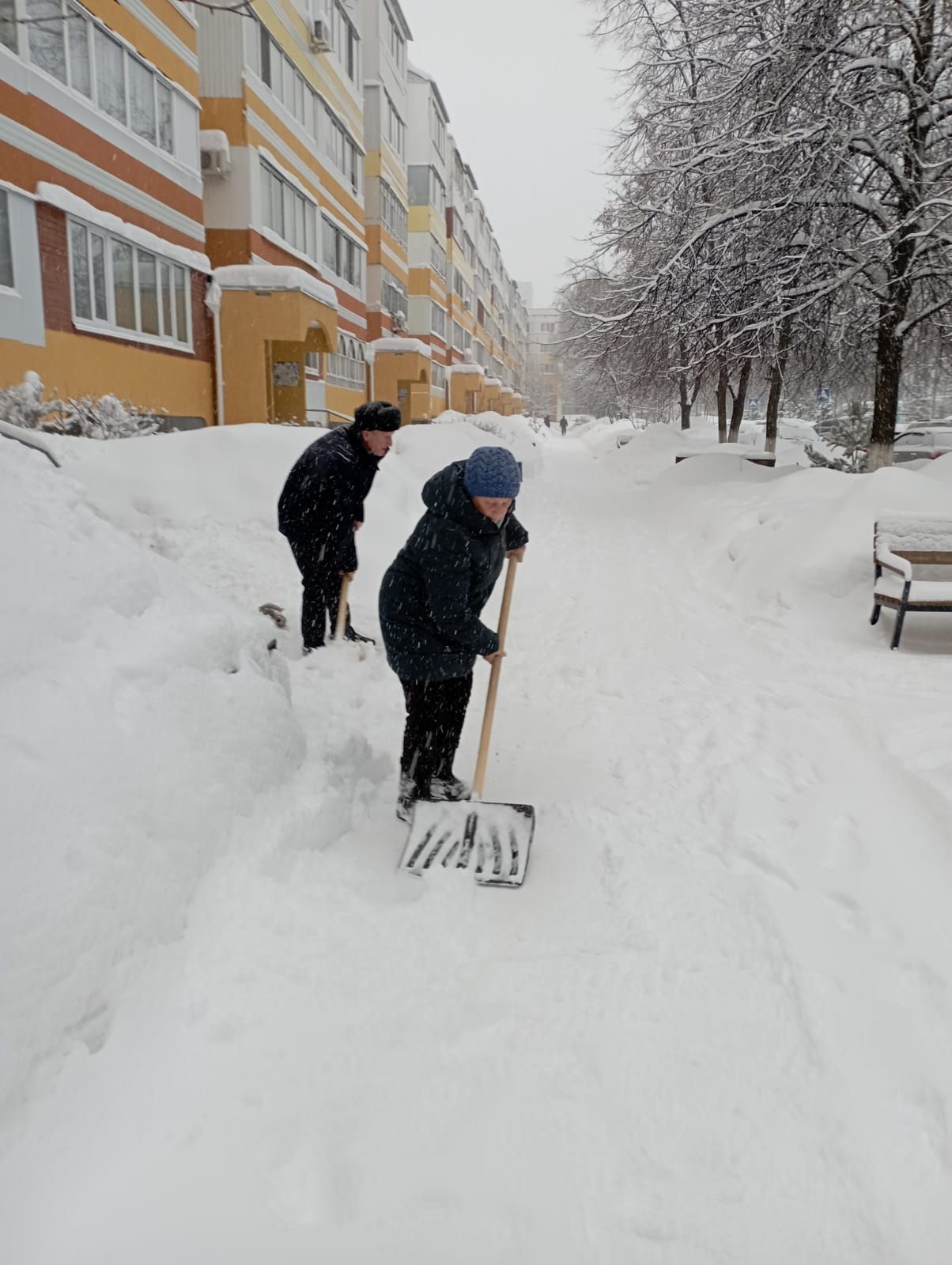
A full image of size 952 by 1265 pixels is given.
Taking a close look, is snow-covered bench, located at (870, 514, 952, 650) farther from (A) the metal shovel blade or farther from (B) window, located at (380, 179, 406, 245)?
(B) window, located at (380, 179, 406, 245)

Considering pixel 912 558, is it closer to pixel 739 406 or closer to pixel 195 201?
pixel 195 201

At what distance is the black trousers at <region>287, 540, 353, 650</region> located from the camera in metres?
5.49

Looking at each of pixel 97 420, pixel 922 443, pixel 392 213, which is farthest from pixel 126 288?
pixel 922 443

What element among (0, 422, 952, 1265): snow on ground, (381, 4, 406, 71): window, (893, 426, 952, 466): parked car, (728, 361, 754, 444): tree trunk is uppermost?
(381, 4, 406, 71): window

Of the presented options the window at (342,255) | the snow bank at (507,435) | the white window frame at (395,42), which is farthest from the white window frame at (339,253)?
the white window frame at (395,42)

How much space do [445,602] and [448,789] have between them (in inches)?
37.1

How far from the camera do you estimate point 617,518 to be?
15.1 meters

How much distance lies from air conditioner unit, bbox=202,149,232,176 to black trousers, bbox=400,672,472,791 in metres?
14.8

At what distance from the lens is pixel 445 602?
135 inches

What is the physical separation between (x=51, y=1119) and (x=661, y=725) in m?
3.66

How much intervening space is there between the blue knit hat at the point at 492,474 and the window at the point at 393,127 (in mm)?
28562

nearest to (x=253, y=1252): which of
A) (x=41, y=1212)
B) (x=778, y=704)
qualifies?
(x=41, y=1212)

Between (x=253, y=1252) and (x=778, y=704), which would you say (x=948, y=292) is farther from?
(x=253, y=1252)

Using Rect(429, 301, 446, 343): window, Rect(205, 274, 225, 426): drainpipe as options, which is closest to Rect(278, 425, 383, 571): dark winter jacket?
Rect(205, 274, 225, 426): drainpipe
